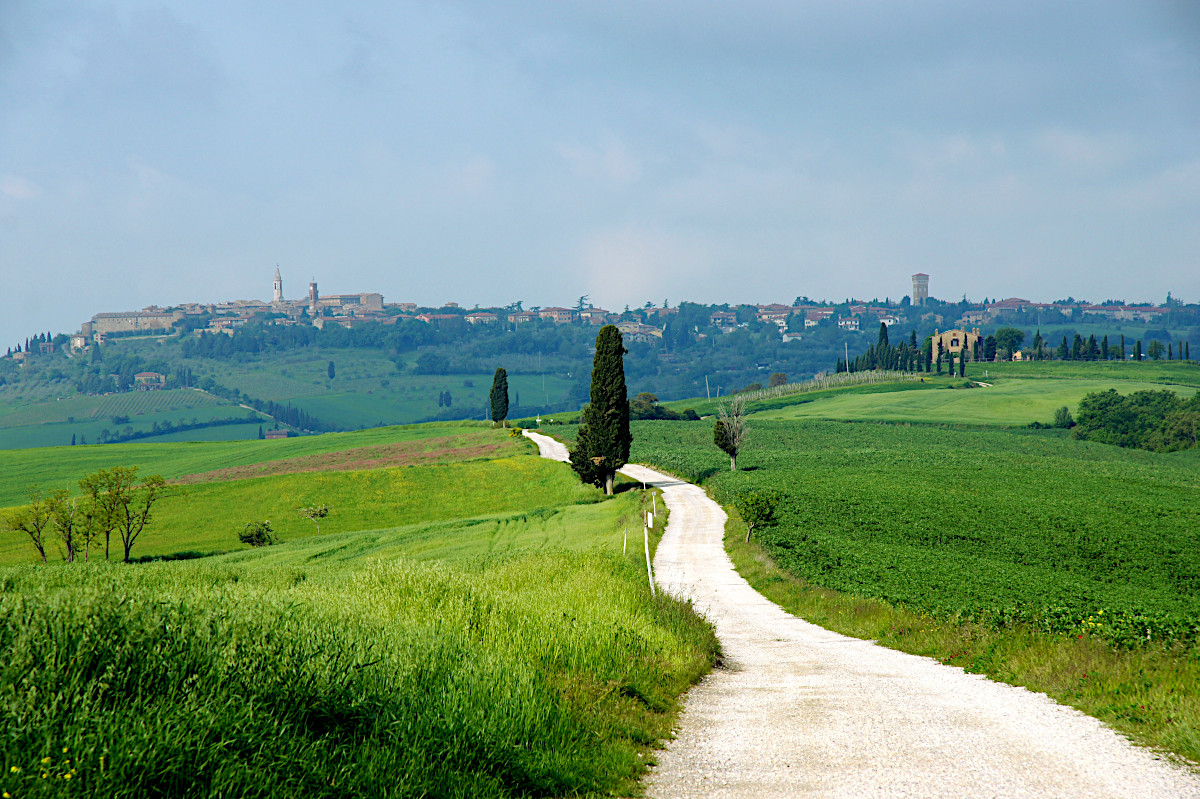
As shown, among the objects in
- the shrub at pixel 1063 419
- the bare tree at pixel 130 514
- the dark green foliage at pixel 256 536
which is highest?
the bare tree at pixel 130 514

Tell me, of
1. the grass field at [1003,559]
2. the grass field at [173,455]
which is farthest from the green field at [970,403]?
the grass field at [173,455]

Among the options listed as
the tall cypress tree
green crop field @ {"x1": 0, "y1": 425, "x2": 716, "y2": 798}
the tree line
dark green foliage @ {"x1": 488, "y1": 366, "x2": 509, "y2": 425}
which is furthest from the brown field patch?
green crop field @ {"x1": 0, "y1": 425, "x2": 716, "y2": 798}

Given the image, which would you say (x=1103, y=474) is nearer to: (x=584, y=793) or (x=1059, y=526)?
(x=1059, y=526)

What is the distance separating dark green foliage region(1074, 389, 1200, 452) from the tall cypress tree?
308 feet

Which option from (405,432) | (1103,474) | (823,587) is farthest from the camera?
(405,432)

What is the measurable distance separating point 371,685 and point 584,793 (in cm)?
217

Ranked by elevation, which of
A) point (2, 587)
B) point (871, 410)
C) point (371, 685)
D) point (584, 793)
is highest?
point (2, 587)

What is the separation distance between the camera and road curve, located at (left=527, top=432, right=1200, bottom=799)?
740 centimetres

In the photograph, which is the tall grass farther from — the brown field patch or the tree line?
the brown field patch

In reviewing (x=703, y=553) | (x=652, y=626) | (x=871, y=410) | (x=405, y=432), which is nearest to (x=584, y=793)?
(x=652, y=626)

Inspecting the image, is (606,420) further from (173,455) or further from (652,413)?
(652,413)

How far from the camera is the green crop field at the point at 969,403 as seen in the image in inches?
5472

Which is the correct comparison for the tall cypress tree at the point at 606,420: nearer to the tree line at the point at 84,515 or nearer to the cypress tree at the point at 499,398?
the tree line at the point at 84,515

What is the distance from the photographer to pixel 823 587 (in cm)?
2780
